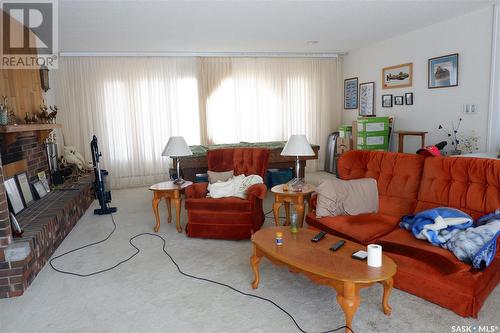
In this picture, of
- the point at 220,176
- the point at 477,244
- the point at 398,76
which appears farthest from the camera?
the point at 398,76

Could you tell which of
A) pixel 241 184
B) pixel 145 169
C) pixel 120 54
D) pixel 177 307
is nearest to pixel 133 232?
pixel 241 184

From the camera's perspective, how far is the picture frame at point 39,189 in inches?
166

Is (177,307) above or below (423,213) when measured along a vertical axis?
below

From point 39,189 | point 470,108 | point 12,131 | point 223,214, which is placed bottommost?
point 223,214

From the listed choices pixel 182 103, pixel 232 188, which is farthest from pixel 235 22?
pixel 182 103

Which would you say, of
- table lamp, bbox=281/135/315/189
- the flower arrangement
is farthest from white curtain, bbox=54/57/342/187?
table lamp, bbox=281/135/315/189

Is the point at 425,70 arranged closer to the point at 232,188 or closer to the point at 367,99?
the point at 367,99

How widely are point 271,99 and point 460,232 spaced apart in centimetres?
526

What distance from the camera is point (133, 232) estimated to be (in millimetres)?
4145

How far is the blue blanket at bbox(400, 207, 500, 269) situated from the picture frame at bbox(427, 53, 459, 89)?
275 centimetres

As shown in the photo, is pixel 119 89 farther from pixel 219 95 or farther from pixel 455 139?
pixel 455 139

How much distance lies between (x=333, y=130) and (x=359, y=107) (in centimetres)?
92

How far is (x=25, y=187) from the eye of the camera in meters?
3.94

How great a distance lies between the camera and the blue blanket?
2229 millimetres
